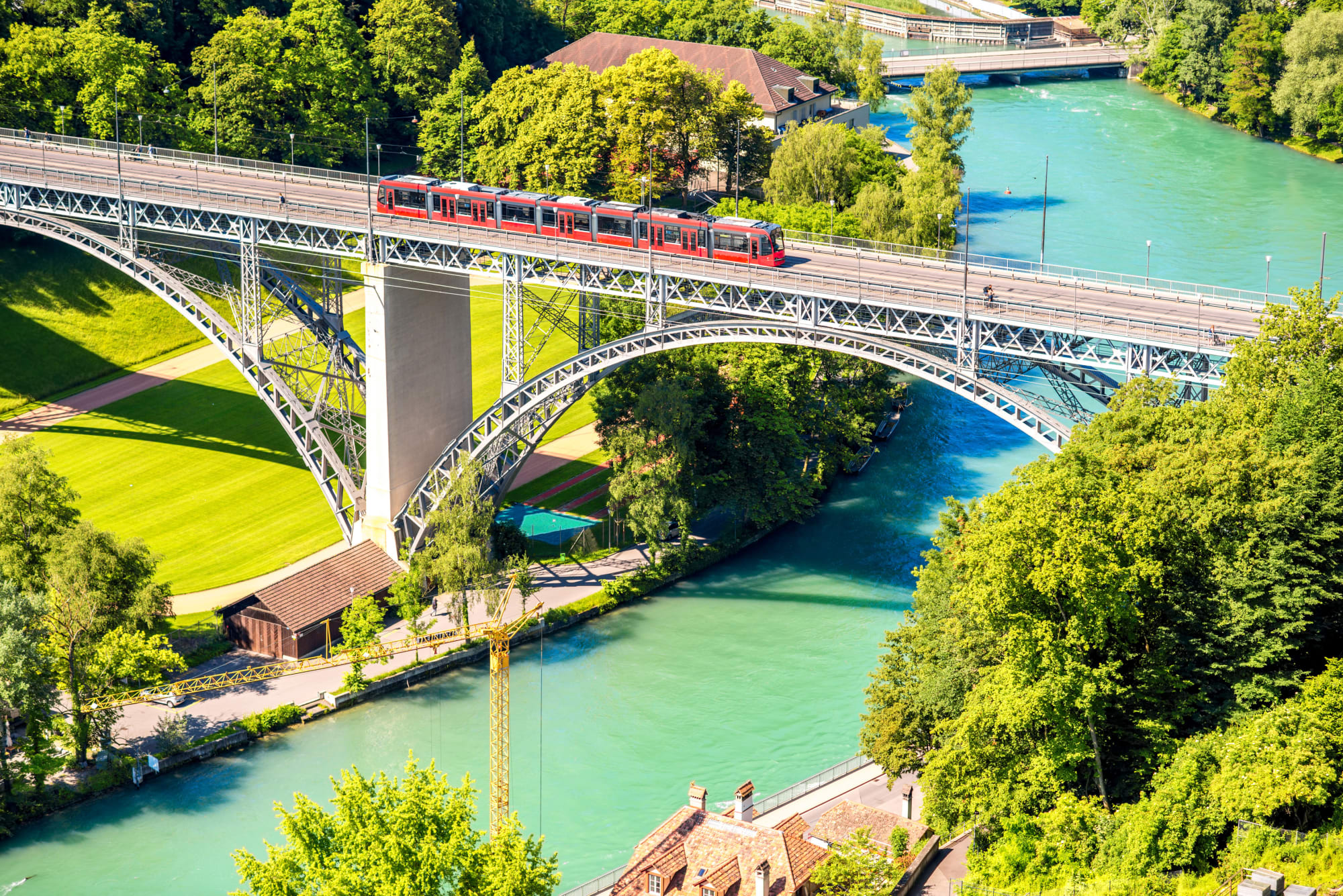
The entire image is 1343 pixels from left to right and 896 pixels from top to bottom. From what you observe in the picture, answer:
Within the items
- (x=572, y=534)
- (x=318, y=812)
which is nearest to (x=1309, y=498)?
(x=318, y=812)

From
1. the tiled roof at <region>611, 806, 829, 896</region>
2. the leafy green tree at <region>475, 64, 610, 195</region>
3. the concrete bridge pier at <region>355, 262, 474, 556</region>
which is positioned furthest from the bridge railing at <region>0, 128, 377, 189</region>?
the tiled roof at <region>611, 806, 829, 896</region>

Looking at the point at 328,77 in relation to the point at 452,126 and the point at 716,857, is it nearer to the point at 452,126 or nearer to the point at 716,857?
the point at 452,126

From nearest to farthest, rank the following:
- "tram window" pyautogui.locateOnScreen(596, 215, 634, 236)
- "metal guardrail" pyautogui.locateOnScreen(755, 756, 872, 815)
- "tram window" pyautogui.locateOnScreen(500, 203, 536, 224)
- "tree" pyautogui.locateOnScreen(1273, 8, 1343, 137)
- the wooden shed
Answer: "metal guardrail" pyautogui.locateOnScreen(755, 756, 872, 815)
the wooden shed
"tram window" pyautogui.locateOnScreen(596, 215, 634, 236)
"tram window" pyautogui.locateOnScreen(500, 203, 536, 224)
"tree" pyautogui.locateOnScreen(1273, 8, 1343, 137)

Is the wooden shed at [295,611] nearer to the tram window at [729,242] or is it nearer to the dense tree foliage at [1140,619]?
the tram window at [729,242]

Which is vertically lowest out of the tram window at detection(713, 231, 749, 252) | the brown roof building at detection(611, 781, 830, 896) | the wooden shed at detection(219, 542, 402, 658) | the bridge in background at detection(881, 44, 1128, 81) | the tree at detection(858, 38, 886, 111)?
the brown roof building at detection(611, 781, 830, 896)

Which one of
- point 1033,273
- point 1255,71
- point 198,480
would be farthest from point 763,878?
point 1255,71

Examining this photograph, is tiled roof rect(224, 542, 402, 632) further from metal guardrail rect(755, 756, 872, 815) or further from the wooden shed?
metal guardrail rect(755, 756, 872, 815)

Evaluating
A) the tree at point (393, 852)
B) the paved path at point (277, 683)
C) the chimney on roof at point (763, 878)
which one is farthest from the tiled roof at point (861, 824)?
the paved path at point (277, 683)
